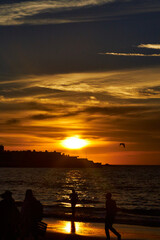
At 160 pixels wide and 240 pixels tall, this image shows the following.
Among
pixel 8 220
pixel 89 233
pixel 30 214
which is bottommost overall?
pixel 89 233

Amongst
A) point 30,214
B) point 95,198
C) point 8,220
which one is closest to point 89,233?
point 30,214

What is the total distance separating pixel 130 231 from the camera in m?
23.3

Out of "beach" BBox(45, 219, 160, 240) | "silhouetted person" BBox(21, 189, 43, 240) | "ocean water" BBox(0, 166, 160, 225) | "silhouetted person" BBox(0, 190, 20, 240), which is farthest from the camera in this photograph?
"ocean water" BBox(0, 166, 160, 225)

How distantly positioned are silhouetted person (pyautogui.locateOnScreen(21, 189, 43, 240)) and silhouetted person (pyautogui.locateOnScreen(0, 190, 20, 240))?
61.1 inches

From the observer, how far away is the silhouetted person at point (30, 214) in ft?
49.6

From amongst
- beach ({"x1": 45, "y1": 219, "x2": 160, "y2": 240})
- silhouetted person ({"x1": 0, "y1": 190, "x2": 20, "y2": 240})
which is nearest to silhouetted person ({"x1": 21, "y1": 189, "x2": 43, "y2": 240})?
silhouetted person ({"x1": 0, "y1": 190, "x2": 20, "y2": 240})

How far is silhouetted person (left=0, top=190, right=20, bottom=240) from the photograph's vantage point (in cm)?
1345

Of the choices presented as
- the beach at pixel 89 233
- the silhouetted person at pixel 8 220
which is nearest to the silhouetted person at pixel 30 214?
the silhouetted person at pixel 8 220

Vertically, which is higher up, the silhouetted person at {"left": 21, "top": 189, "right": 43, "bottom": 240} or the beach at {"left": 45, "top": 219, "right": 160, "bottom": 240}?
the silhouetted person at {"left": 21, "top": 189, "right": 43, "bottom": 240}

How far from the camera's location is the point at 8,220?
529 inches

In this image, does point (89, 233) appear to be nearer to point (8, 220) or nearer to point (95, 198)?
point (8, 220)

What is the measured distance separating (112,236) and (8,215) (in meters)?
8.79

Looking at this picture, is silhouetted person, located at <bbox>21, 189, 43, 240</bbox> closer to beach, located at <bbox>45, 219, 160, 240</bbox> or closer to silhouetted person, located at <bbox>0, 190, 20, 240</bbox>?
silhouetted person, located at <bbox>0, 190, 20, 240</bbox>

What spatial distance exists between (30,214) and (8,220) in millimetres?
1824
